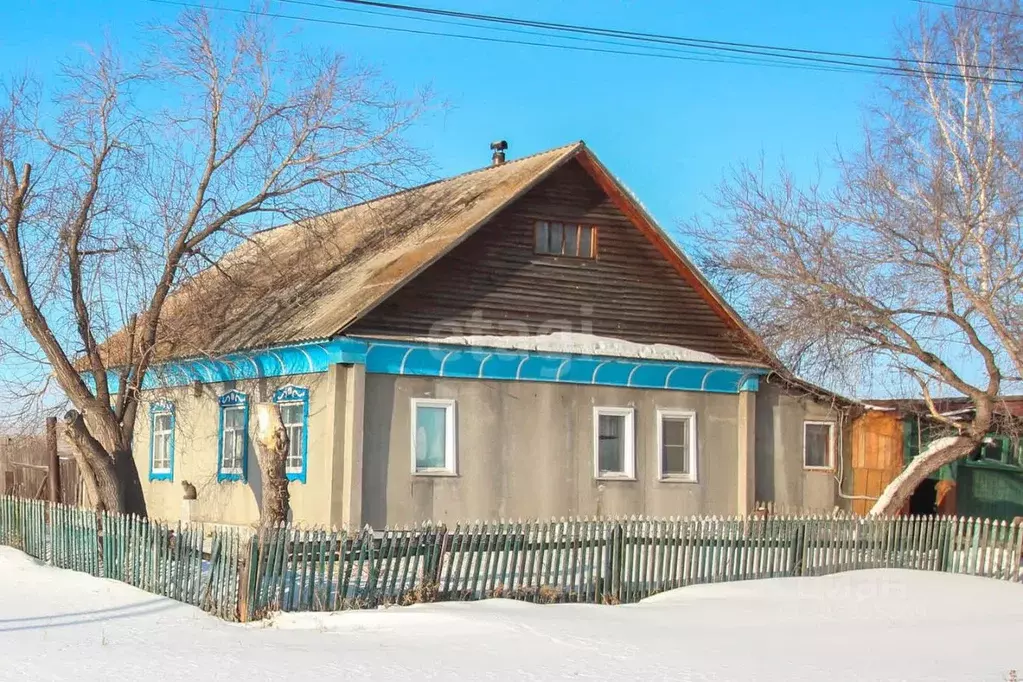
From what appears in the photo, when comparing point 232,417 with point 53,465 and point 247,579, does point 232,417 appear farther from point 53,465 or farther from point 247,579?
point 247,579

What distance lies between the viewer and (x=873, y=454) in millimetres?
25344

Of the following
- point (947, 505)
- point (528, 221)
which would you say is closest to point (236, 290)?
point (528, 221)

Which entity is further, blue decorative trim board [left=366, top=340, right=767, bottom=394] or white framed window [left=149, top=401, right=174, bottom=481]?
white framed window [left=149, top=401, right=174, bottom=481]

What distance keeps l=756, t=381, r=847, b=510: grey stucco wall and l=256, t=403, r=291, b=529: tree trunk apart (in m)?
10.6

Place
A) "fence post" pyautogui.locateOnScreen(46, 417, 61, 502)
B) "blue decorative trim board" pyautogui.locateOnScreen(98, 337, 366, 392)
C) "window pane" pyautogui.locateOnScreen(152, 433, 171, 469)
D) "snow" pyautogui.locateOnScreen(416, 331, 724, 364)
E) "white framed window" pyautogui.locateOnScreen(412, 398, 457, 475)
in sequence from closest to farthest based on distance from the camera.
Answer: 1. "blue decorative trim board" pyautogui.locateOnScreen(98, 337, 366, 392)
2. "white framed window" pyautogui.locateOnScreen(412, 398, 457, 475)
3. "snow" pyautogui.locateOnScreen(416, 331, 724, 364)
4. "fence post" pyautogui.locateOnScreen(46, 417, 61, 502)
5. "window pane" pyautogui.locateOnScreen(152, 433, 171, 469)

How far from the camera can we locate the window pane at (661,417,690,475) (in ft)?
76.2

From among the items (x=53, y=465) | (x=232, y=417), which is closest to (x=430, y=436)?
(x=232, y=417)

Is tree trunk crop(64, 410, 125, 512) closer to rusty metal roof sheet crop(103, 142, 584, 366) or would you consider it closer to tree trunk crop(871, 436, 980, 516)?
rusty metal roof sheet crop(103, 142, 584, 366)

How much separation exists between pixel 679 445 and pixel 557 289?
11.9 ft

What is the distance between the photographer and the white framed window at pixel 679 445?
2316cm

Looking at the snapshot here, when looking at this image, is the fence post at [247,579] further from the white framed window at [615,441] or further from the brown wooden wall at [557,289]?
the white framed window at [615,441]

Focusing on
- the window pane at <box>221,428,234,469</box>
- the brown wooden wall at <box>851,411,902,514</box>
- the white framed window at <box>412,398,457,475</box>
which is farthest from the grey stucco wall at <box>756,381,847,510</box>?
the window pane at <box>221,428,234,469</box>

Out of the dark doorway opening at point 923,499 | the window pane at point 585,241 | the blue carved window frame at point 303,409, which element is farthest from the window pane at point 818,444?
the blue carved window frame at point 303,409

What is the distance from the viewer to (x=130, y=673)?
35.5 ft
